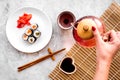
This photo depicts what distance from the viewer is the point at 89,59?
1619 mm

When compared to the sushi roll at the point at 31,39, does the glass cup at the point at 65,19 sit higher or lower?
higher

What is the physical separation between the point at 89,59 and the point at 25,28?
325 millimetres

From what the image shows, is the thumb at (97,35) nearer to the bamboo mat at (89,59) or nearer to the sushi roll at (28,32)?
the bamboo mat at (89,59)

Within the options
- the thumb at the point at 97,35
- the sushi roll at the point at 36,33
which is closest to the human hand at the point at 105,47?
the thumb at the point at 97,35

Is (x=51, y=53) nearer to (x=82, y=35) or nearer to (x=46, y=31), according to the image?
(x=46, y=31)

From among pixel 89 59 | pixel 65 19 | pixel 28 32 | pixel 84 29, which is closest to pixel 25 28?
pixel 28 32

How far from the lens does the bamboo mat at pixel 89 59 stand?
63.0 inches

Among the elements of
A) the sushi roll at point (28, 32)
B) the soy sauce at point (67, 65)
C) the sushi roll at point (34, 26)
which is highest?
the sushi roll at point (34, 26)

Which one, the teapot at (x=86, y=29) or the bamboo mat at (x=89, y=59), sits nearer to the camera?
the teapot at (x=86, y=29)

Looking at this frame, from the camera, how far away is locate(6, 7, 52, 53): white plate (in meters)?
1.64

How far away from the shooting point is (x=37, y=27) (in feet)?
5.42

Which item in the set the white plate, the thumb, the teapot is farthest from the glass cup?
the thumb

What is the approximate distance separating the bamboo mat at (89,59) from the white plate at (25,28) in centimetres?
13

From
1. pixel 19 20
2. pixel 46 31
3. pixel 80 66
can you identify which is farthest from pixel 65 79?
pixel 19 20
